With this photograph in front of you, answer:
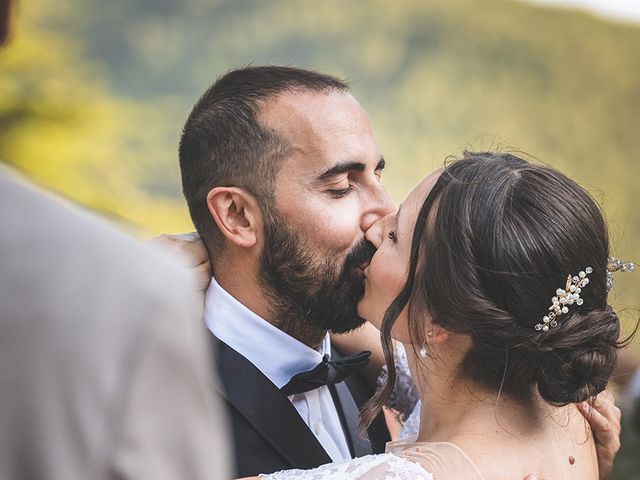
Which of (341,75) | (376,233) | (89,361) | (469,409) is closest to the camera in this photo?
(89,361)

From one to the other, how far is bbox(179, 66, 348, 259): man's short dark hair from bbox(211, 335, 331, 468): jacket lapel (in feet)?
1.54

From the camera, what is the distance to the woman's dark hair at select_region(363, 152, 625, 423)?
2043 mm

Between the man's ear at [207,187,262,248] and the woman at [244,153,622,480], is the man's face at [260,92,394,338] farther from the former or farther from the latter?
the woman at [244,153,622,480]

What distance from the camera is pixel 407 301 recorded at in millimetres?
2238

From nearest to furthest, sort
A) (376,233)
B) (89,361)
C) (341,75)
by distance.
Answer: (89,361) → (376,233) → (341,75)

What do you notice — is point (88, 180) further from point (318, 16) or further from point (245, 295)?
point (245, 295)

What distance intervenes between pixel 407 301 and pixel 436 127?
7366 mm

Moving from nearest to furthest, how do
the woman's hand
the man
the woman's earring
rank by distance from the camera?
the woman's earring
the man
the woman's hand

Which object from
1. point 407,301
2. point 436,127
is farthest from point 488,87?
point 407,301

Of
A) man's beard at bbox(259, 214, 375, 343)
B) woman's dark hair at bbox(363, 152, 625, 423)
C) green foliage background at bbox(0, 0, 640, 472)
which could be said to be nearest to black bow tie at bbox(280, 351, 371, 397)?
man's beard at bbox(259, 214, 375, 343)

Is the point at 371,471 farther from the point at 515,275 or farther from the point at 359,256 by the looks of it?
the point at 359,256

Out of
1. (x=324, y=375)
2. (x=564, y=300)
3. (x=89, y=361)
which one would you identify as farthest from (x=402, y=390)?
(x=89, y=361)

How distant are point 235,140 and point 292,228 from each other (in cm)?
33

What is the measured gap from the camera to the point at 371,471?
195 centimetres
